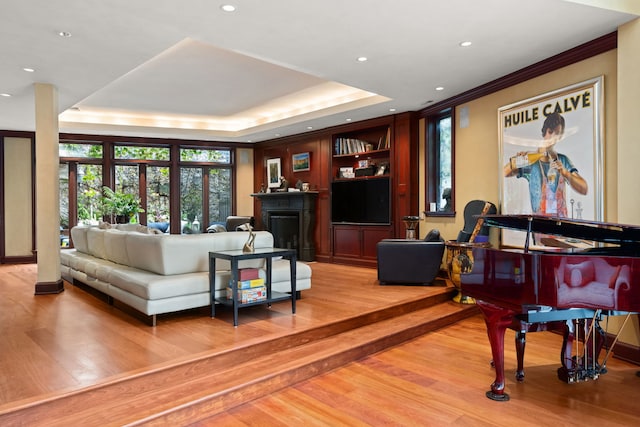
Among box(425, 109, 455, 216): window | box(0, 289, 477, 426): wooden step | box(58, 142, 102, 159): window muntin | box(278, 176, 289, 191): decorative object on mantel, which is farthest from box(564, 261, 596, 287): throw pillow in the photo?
box(58, 142, 102, 159): window muntin

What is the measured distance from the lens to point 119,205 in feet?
29.0

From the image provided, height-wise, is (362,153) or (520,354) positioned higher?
(362,153)

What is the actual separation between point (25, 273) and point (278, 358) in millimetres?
5816

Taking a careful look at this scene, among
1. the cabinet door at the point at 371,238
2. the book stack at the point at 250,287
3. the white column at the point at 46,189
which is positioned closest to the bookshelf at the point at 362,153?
the cabinet door at the point at 371,238

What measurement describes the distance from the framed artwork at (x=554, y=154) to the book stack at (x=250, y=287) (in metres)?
2.70

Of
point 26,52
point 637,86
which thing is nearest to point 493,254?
point 637,86

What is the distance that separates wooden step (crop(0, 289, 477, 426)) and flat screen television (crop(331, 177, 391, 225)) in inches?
125

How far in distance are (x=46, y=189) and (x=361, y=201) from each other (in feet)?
15.4

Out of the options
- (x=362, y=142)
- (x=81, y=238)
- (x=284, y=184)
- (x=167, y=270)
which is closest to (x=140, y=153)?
(x=284, y=184)

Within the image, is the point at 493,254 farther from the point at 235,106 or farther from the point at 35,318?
the point at 235,106

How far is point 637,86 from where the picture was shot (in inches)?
135

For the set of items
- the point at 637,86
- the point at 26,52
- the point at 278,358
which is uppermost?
the point at 26,52

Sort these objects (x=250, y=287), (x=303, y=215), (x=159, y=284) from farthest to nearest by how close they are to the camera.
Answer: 1. (x=303, y=215)
2. (x=250, y=287)
3. (x=159, y=284)

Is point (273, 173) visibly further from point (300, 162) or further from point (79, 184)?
point (79, 184)
